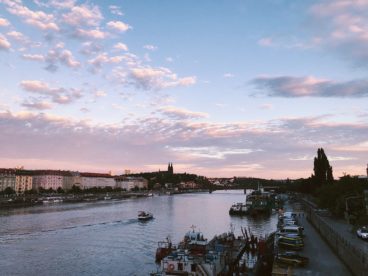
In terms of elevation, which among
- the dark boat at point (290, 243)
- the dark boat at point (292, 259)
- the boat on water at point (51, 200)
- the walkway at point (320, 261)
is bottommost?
the walkway at point (320, 261)

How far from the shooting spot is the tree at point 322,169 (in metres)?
109

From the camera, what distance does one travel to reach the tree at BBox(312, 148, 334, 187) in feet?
359

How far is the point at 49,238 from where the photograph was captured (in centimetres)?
6303

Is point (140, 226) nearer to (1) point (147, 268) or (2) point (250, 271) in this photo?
(1) point (147, 268)

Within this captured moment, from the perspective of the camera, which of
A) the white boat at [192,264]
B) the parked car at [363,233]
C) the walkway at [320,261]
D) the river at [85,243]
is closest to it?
the white boat at [192,264]

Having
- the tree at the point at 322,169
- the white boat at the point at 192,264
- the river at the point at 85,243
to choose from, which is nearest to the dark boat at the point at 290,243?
the white boat at the point at 192,264

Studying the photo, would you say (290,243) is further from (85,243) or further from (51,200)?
(51,200)

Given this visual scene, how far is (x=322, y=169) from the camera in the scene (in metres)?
114

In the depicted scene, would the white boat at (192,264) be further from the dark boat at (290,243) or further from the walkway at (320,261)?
the dark boat at (290,243)

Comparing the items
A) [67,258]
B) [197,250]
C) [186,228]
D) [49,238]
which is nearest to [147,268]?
[197,250]

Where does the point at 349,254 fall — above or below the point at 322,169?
below

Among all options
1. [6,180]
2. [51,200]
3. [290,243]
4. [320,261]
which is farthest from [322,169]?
[6,180]

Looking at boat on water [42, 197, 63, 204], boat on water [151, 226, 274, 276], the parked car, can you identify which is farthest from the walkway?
boat on water [42, 197, 63, 204]

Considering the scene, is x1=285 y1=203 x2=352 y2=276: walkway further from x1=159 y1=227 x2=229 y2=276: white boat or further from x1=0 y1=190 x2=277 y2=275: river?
x1=0 y1=190 x2=277 y2=275: river
